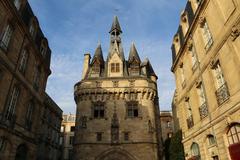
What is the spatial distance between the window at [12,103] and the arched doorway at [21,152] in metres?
2.24

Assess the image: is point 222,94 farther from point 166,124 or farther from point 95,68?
point 166,124

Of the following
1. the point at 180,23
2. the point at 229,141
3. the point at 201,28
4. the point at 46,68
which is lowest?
the point at 229,141

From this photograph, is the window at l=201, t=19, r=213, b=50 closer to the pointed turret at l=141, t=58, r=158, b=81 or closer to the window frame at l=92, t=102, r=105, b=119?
the window frame at l=92, t=102, r=105, b=119

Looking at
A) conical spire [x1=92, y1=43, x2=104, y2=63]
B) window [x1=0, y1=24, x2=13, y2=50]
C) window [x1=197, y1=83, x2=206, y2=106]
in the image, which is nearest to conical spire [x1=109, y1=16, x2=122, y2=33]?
conical spire [x1=92, y1=43, x2=104, y2=63]

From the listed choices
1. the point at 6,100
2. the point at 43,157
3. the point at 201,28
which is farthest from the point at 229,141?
the point at 43,157

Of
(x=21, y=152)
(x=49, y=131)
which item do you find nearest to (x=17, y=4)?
(x=21, y=152)

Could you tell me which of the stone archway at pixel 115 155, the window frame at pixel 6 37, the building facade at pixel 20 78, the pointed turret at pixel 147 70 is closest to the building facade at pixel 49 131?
the stone archway at pixel 115 155

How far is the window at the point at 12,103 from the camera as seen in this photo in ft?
35.7

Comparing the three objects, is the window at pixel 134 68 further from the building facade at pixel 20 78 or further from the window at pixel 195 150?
the window at pixel 195 150

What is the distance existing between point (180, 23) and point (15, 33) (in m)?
10.4

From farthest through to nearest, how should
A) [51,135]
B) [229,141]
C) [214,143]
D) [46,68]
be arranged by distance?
1. [51,135]
2. [46,68]
3. [214,143]
4. [229,141]

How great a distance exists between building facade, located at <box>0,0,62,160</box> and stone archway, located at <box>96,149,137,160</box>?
748cm

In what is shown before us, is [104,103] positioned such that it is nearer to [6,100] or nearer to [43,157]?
[43,157]

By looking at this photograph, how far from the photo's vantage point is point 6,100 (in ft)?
34.4
